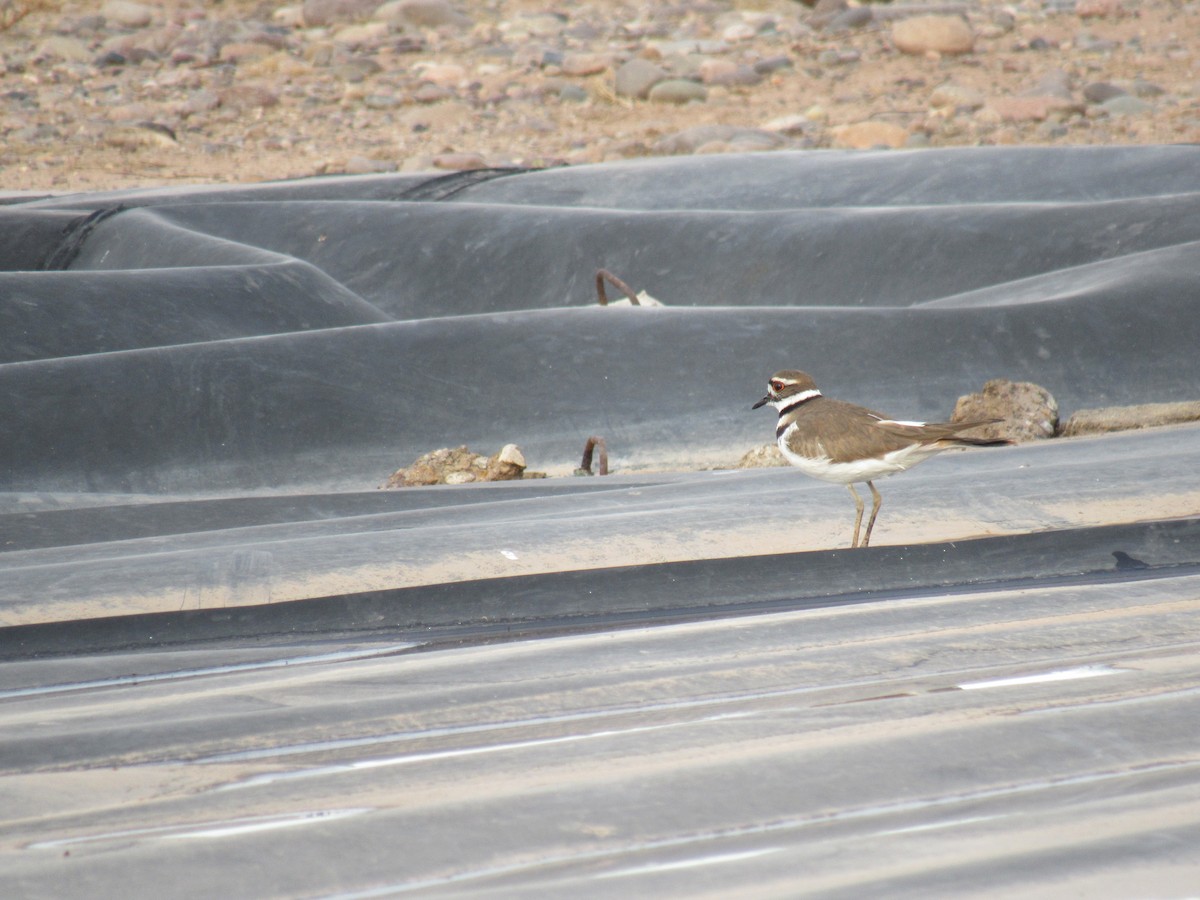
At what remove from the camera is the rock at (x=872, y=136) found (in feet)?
46.4

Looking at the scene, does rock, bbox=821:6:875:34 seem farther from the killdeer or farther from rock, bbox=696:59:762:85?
the killdeer

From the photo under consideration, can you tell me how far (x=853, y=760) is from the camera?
1404 mm

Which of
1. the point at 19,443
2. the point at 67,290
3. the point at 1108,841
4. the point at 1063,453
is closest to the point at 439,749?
the point at 1108,841

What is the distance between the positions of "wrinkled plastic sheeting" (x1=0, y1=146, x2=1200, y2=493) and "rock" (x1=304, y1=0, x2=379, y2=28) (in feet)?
46.9

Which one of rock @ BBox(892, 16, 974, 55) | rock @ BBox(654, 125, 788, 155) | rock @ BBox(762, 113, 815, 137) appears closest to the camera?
rock @ BBox(654, 125, 788, 155)

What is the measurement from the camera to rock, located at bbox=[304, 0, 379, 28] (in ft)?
63.4

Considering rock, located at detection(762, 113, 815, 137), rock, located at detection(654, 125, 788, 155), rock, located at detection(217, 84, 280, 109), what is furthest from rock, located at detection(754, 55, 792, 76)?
rock, located at detection(217, 84, 280, 109)

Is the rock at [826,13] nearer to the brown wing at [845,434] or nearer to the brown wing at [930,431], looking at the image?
the brown wing at [845,434]

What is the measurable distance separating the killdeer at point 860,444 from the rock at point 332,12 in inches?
→ 714

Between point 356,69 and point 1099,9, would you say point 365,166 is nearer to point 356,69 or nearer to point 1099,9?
point 356,69

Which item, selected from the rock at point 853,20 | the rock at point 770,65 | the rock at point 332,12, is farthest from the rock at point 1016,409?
the rock at point 332,12

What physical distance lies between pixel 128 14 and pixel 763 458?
1866 cm

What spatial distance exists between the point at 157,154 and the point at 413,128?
316cm

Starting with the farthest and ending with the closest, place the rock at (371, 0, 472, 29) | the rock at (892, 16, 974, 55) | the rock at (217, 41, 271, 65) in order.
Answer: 1. the rock at (371, 0, 472, 29)
2. the rock at (217, 41, 271, 65)
3. the rock at (892, 16, 974, 55)
